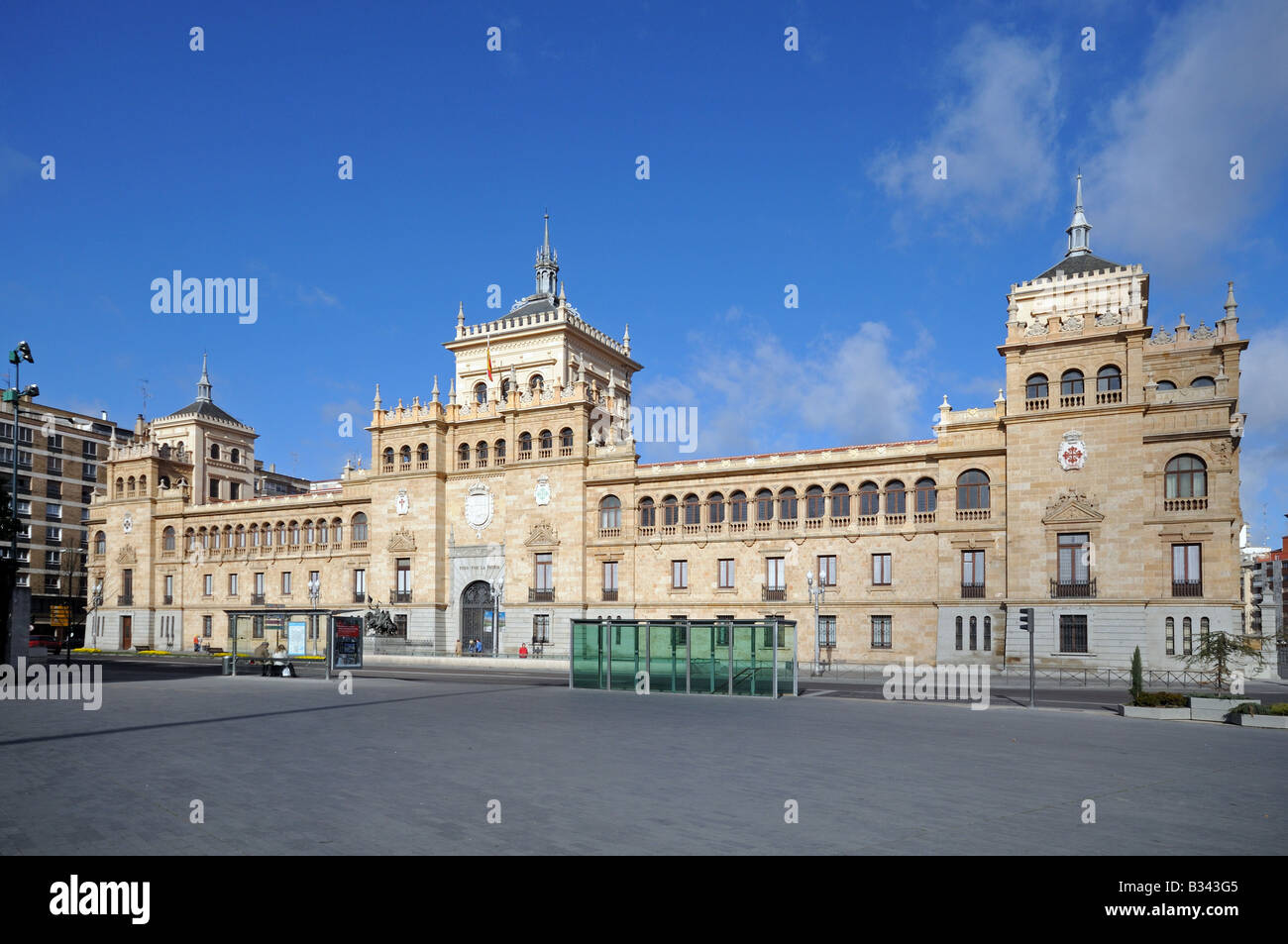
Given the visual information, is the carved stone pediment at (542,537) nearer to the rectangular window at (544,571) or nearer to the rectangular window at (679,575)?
the rectangular window at (544,571)

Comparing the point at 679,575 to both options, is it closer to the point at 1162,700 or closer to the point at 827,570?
the point at 827,570

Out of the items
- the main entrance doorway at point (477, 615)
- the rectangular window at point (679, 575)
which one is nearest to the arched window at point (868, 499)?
the rectangular window at point (679, 575)

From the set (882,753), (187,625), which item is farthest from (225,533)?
(882,753)

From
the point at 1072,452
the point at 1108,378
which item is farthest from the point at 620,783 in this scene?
the point at 1108,378

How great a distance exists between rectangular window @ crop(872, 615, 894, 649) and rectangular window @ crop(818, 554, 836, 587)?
3.03m

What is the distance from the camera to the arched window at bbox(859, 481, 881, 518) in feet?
164

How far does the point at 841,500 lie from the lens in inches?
2010

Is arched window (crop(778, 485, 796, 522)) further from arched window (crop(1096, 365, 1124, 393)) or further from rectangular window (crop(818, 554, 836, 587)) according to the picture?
arched window (crop(1096, 365, 1124, 393))

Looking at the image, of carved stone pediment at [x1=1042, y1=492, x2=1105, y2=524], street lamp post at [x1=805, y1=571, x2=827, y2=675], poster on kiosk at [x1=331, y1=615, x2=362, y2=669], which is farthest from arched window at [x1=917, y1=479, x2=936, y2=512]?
poster on kiosk at [x1=331, y1=615, x2=362, y2=669]

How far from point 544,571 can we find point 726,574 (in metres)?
11.7

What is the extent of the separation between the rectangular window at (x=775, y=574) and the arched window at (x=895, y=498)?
21.7 ft

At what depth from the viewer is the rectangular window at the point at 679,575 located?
54469 millimetres

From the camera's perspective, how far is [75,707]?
967 inches
